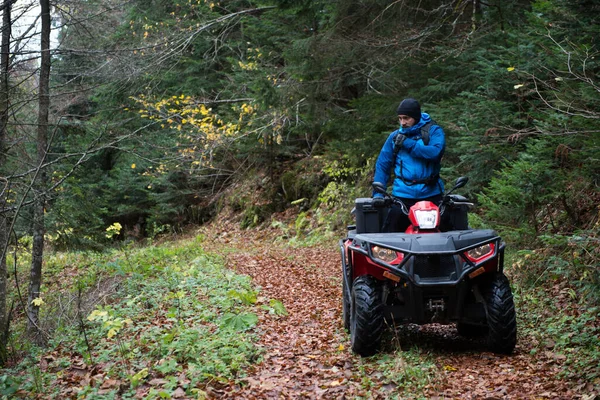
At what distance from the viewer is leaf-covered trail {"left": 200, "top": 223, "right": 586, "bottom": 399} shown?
4727mm

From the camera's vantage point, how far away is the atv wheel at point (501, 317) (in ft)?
17.7

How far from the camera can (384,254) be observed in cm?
548

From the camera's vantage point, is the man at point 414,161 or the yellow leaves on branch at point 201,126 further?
the yellow leaves on branch at point 201,126

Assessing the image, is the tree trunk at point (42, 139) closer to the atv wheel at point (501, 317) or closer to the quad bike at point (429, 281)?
the quad bike at point (429, 281)

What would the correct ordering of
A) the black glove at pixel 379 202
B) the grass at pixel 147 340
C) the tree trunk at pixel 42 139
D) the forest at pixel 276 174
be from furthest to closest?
the tree trunk at pixel 42 139
the black glove at pixel 379 202
the forest at pixel 276 174
the grass at pixel 147 340

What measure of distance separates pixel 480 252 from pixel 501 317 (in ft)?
1.94

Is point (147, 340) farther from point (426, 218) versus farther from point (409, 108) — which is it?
point (409, 108)

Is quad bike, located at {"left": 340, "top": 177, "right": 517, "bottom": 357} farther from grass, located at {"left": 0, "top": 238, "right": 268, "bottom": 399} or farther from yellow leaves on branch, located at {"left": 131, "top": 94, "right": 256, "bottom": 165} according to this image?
yellow leaves on branch, located at {"left": 131, "top": 94, "right": 256, "bottom": 165}

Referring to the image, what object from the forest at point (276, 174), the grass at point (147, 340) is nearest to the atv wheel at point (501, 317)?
the forest at point (276, 174)

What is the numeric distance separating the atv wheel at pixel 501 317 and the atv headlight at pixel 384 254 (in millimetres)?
959

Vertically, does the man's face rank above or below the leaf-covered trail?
above

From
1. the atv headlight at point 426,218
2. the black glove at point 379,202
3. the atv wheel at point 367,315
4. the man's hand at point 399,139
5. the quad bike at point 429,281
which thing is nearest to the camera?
the quad bike at point 429,281

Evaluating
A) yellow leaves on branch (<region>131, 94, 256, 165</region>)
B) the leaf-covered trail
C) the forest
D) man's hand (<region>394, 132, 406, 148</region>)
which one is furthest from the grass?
yellow leaves on branch (<region>131, 94, 256, 165</region>)

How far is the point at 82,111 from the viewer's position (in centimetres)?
2548
